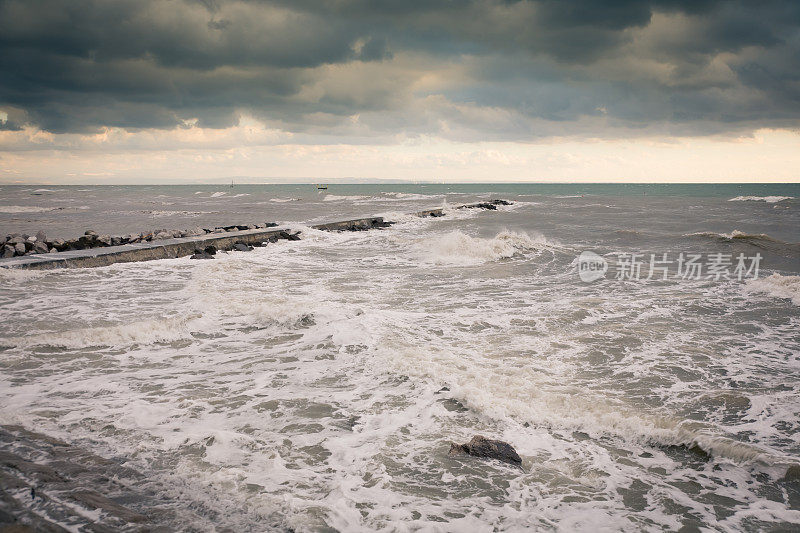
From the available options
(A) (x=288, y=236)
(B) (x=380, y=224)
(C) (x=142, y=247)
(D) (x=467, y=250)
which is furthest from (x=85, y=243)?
(B) (x=380, y=224)

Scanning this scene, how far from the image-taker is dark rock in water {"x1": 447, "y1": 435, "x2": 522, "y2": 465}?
11.5 feet

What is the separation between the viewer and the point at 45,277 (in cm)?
1058

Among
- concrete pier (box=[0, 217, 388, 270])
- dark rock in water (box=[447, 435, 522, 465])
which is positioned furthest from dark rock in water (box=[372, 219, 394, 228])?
dark rock in water (box=[447, 435, 522, 465])

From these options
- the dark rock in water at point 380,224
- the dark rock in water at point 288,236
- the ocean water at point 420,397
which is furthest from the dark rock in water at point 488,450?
the dark rock in water at point 380,224

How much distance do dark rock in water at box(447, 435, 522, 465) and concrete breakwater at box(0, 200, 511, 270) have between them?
39.2ft

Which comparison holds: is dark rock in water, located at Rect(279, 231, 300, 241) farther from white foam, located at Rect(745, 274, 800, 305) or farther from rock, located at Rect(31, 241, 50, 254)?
white foam, located at Rect(745, 274, 800, 305)

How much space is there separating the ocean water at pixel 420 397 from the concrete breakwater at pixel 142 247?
153cm

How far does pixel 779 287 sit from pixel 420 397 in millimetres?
9528

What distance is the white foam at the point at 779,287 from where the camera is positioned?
9292 millimetres

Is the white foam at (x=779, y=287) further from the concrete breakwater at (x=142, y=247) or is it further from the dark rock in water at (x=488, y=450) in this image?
the concrete breakwater at (x=142, y=247)

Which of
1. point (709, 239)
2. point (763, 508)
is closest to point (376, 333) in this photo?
point (763, 508)

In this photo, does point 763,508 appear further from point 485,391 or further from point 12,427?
point 12,427

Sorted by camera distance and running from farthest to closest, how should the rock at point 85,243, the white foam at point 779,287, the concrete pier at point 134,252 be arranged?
1. the rock at point 85,243
2. the concrete pier at point 134,252
3. the white foam at point 779,287

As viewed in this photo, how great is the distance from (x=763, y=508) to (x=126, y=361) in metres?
6.28
